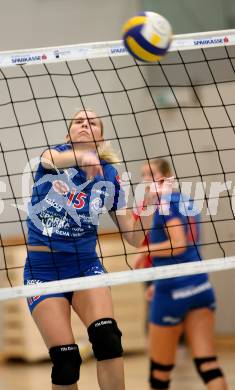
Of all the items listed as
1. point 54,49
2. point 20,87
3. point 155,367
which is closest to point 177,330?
point 155,367

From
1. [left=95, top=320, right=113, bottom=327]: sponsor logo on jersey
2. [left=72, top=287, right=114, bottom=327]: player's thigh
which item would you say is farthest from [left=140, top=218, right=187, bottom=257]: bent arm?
[left=95, top=320, right=113, bottom=327]: sponsor logo on jersey

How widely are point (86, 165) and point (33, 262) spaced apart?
64 cm

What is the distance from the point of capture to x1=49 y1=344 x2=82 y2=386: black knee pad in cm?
395

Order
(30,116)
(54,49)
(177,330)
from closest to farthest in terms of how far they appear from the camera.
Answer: (54,49) → (177,330) → (30,116)

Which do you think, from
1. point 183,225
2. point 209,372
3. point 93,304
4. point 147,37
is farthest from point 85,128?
point 209,372

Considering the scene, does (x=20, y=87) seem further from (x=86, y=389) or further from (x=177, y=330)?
(x=177, y=330)

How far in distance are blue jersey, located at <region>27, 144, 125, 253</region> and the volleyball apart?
0.68m

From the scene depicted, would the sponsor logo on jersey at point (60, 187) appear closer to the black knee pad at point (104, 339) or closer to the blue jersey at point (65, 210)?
the blue jersey at point (65, 210)

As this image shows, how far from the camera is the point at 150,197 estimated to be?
15.8 ft

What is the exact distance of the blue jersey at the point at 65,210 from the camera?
421cm

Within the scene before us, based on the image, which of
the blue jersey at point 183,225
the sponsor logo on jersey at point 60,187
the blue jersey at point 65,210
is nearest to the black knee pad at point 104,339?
the blue jersey at point 65,210

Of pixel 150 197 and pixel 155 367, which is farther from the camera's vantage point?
pixel 155 367

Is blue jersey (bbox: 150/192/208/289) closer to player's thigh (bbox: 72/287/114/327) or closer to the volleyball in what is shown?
player's thigh (bbox: 72/287/114/327)

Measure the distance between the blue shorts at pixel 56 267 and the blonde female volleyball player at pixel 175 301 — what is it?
0.94m
